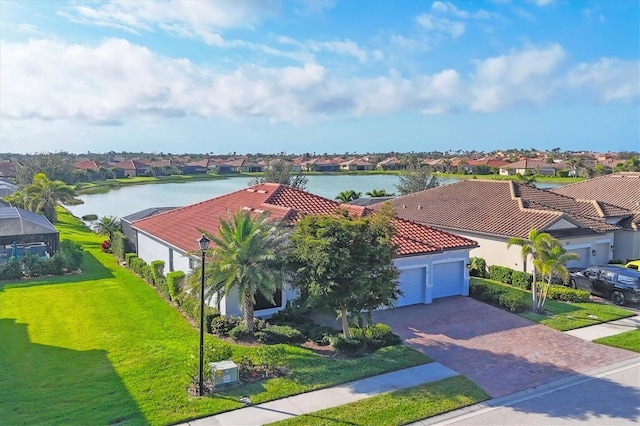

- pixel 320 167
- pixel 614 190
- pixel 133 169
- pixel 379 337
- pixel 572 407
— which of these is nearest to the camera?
pixel 572 407

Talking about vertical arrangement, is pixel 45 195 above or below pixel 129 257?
above

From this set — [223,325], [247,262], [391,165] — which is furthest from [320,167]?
[247,262]

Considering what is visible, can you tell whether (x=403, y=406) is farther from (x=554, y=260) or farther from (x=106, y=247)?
(x=106, y=247)

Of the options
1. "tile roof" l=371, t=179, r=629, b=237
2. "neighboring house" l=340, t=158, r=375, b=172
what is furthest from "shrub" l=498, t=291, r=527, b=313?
"neighboring house" l=340, t=158, r=375, b=172

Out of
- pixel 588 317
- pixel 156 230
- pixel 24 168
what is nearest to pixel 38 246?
pixel 156 230

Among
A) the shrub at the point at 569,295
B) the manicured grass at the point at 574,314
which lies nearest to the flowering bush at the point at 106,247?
the manicured grass at the point at 574,314

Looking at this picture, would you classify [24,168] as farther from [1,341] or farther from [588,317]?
[588,317]
